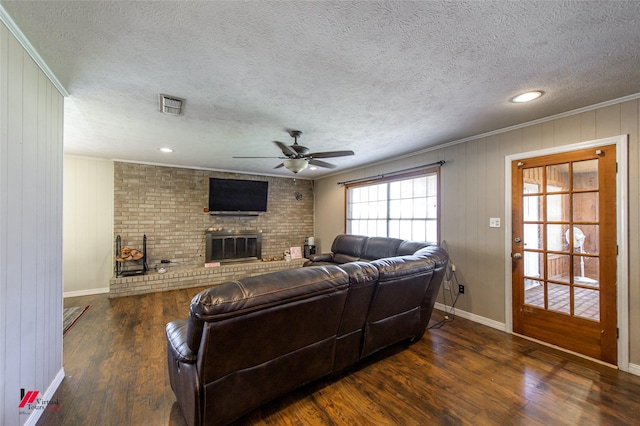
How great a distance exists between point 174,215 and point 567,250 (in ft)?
19.4

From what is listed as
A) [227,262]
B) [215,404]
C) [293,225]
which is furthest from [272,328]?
[293,225]

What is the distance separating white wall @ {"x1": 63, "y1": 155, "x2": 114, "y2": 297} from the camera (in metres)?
4.31

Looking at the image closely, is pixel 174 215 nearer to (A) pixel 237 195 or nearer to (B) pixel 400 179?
(A) pixel 237 195

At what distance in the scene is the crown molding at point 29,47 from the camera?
1.32 m

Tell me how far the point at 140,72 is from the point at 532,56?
8.68 feet

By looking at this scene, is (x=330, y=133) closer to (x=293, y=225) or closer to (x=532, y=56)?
(x=532, y=56)

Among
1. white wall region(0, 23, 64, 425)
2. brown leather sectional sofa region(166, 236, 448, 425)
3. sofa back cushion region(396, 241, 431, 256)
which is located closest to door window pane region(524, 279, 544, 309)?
sofa back cushion region(396, 241, 431, 256)

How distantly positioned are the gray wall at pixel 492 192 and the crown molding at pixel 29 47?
4.13 meters

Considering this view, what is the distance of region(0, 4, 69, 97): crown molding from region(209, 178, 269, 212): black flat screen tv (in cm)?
335

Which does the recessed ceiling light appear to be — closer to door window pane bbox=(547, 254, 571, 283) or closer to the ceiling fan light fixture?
door window pane bbox=(547, 254, 571, 283)

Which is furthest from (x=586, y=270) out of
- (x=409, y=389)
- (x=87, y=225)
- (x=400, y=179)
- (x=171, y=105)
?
(x=87, y=225)

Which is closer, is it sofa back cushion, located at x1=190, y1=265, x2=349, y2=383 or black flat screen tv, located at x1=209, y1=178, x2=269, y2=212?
sofa back cushion, located at x1=190, y1=265, x2=349, y2=383

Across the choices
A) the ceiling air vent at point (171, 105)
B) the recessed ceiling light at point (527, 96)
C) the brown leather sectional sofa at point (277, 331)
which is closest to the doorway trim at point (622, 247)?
the recessed ceiling light at point (527, 96)

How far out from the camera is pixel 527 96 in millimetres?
2201
